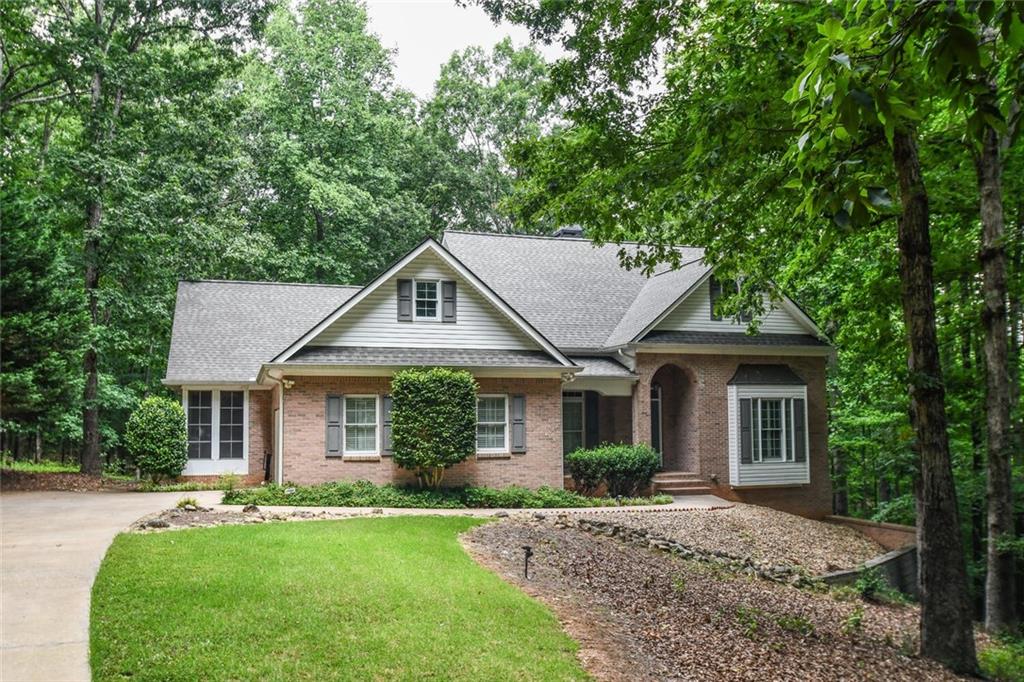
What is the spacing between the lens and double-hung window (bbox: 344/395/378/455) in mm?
18062

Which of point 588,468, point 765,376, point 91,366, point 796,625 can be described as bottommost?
point 796,625

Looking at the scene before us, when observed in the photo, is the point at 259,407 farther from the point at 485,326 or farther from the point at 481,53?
the point at 481,53

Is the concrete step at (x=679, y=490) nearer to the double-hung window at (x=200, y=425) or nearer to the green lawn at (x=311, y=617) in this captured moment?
the green lawn at (x=311, y=617)

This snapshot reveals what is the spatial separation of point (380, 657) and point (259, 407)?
1639cm

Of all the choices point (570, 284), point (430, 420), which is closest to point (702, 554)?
point (430, 420)

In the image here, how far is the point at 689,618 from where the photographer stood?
912 cm

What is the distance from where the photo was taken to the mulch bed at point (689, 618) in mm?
7660

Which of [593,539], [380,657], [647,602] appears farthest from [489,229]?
[380,657]

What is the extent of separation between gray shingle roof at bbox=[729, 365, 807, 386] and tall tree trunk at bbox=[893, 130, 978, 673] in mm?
11869

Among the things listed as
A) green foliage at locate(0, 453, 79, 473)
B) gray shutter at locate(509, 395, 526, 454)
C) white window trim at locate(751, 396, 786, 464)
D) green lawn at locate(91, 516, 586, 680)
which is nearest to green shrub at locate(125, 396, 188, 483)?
green foliage at locate(0, 453, 79, 473)

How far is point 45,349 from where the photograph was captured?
18.7 m

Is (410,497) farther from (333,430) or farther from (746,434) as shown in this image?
(746,434)

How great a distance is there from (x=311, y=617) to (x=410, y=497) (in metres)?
9.41

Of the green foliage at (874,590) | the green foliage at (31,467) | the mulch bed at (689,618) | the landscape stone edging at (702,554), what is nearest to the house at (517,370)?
the landscape stone edging at (702,554)
